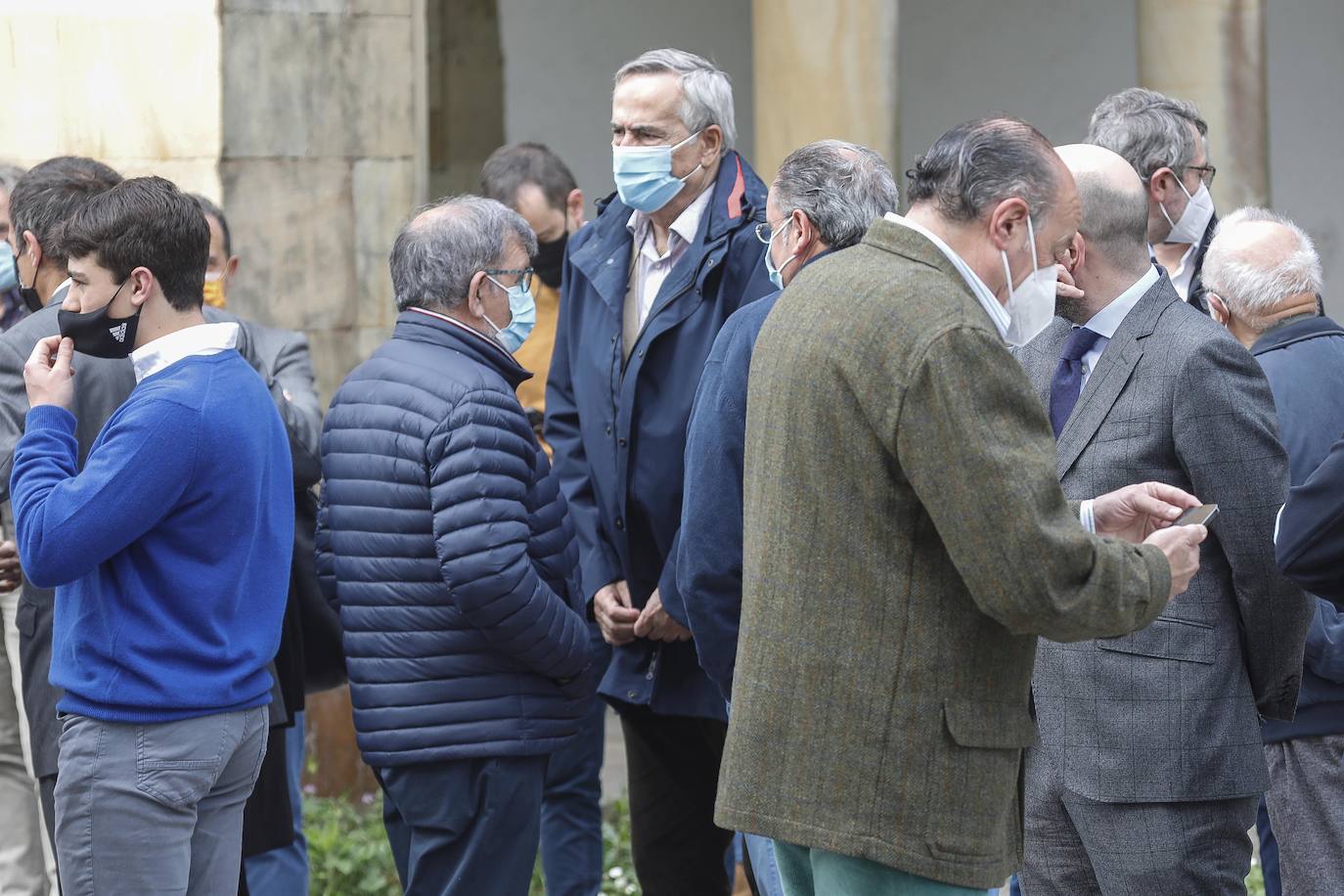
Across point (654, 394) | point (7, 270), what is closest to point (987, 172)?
point (654, 394)

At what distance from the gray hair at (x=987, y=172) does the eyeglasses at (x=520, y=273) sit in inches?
61.9

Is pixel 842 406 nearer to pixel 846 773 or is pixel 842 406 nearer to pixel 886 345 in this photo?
pixel 886 345

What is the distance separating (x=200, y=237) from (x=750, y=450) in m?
1.27

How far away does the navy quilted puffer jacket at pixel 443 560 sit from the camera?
152 inches

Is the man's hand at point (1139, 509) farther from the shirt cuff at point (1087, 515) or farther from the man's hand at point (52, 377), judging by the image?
the man's hand at point (52, 377)

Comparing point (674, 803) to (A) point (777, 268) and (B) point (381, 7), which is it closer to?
(A) point (777, 268)

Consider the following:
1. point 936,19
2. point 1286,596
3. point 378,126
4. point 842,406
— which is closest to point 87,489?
point 842,406

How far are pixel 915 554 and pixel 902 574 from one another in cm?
4

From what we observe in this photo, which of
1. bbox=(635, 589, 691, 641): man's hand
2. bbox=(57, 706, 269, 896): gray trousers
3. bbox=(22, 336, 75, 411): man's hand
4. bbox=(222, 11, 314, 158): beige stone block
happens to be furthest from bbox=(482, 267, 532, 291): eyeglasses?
bbox=(222, 11, 314, 158): beige stone block

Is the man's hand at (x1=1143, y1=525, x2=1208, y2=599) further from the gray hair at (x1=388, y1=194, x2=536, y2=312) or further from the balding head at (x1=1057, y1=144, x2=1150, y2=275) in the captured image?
the gray hair at (x1=388, y1=194, x2=536, y2=312)

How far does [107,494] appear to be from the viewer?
324 centimetres

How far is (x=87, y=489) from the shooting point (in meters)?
3.25

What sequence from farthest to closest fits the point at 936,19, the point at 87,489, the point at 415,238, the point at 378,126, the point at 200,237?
1. the point at 936,19
2. the point at 378,126
3. the point at 415,238
4. the point at 200,237
5. the point at 87,489

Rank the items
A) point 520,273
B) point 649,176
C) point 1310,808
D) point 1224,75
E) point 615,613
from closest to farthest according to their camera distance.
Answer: point 1310,808 < point 520,273 < point 615,613 < point 649,176 < point 1224,75
